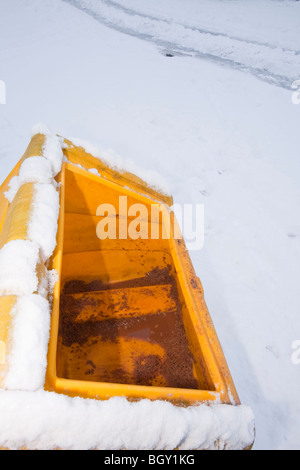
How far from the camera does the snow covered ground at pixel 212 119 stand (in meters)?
1.80

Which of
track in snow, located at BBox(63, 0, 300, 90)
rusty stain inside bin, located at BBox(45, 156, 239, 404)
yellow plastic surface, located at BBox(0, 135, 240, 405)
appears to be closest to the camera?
yellow plastic surface, located at BBox(0, 135, 240, 405)

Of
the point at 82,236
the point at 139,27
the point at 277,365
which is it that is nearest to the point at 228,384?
the point at 277,365

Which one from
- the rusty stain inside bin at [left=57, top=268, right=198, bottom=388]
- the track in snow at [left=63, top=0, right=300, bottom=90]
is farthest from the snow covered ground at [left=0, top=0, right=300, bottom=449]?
the rusty stain inside bin at [left=57, top=268, right=198, bottom=388]

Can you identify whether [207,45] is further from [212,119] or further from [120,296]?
[120,296]

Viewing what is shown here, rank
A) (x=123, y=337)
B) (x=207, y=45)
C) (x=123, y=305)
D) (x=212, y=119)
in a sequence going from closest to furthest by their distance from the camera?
(x=123, y=337)
(x=123, y=305)
(x=212, y=119)
(x=207, y=45)

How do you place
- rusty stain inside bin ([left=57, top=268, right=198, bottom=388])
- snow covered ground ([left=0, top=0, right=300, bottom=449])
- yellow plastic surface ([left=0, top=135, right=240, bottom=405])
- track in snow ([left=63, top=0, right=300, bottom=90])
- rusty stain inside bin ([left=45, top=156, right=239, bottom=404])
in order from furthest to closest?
track in snow ([left=63, top=0, right=300, bottom=90])
snow covered ground ([left=0, top=0, right=300, bottom=449])
rusty stain inside bin ([left=57, top=268, right=198, bottom=388])
rusty stain inside bin ([left=45, top=156, right=239, bottom=404])
yellow plastic surface ([left=0, top=135, right=240, bottom=405])

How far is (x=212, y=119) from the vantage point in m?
3.74

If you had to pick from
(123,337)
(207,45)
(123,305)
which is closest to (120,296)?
(123,305)

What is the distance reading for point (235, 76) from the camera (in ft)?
14.7

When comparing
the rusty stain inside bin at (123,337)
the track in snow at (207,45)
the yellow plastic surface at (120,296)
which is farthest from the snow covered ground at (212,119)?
the rusty stain inside bin at (123,337)

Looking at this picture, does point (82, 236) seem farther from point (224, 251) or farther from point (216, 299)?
point (224, 251)

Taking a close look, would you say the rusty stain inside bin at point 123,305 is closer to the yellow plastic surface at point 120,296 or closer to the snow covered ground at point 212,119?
the yellow plastic surface at point 120,296

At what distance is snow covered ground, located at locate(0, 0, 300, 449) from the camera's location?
1.80 meters

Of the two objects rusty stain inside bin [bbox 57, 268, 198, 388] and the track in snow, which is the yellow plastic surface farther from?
the track in snow
